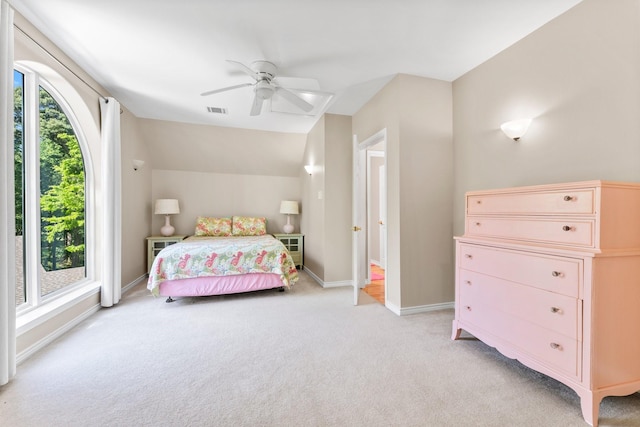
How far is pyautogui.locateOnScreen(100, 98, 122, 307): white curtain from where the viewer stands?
3.25m

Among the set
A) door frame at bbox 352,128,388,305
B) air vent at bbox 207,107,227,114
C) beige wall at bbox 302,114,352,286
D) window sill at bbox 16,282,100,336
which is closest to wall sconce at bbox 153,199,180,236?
window sill at bbox 16,282,100,336

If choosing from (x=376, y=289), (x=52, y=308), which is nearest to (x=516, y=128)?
(x=376, y=289)

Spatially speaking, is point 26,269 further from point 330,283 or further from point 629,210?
point 629,210

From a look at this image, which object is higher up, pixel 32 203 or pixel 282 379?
pixel 32 203

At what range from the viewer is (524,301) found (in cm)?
182

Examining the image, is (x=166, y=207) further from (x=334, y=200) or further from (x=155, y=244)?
(x=334, y=200)

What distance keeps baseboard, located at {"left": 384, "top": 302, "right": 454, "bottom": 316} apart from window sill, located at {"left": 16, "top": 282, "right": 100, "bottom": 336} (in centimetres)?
334

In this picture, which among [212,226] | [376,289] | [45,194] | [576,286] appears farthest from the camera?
[212,226]

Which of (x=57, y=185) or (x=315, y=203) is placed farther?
(x=315, y=203)

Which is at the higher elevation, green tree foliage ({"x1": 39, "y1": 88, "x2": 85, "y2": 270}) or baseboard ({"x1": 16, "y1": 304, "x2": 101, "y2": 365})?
green tree foliage ({"x1": 39, "y1": 88, "x2": 85, "y2": 270})

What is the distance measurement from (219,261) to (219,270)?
12 centimetres

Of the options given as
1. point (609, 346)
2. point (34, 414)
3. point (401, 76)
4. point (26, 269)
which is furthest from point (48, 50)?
point (609, 346)

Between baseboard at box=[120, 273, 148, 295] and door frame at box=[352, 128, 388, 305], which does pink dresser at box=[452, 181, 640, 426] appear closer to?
door frame at box=[352, 128, 388, 305]

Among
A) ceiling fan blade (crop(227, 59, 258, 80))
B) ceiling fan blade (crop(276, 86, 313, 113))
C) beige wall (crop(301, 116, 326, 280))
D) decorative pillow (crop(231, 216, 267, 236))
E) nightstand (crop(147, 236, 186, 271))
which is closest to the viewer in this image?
ceiling fan blade (crop(227, 59, 258, 80))
